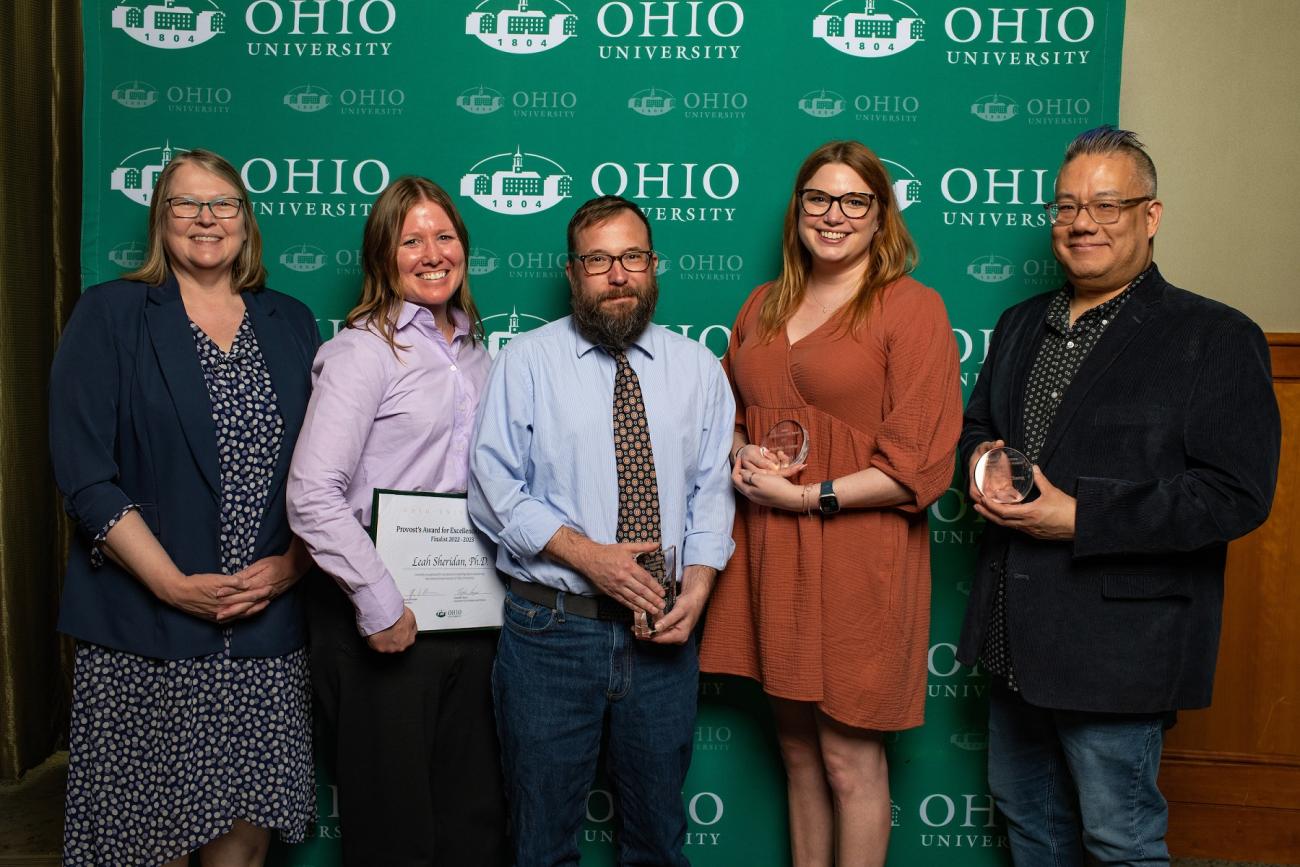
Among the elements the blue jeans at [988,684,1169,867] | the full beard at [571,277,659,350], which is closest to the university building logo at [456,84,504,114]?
the full beard at [571,277,659,350]

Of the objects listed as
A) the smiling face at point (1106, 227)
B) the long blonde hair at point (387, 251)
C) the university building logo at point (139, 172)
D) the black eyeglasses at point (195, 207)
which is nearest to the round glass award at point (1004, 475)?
the smiling face at point (1106, 227)

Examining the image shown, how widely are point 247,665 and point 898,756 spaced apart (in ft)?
5.17

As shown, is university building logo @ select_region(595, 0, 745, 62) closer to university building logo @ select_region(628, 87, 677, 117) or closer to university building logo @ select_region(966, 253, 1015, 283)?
university building logo @ select_region(628, 87, 677, 117)

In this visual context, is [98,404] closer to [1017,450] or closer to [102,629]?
[102,629]

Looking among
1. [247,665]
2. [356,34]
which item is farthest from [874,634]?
[356,34]

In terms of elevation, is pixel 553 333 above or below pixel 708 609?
above

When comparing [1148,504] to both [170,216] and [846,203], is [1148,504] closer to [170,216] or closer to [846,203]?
[846,203]

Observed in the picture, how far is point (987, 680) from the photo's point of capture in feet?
7.86

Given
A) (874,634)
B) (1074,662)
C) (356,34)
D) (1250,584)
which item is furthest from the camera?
(1250,584)

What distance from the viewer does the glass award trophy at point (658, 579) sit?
1.77m

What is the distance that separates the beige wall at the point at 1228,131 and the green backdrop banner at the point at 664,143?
761 mm

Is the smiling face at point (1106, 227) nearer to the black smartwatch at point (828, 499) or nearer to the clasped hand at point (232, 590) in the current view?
the black smartwatch at point (828, 499)

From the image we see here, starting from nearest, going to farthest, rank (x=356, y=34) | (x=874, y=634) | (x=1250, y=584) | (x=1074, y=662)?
(x=1074, y=662) → (x=874, y=634) → (x=356, y=34) → (x=1250, y=584)

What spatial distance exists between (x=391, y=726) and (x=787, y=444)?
972 mm
